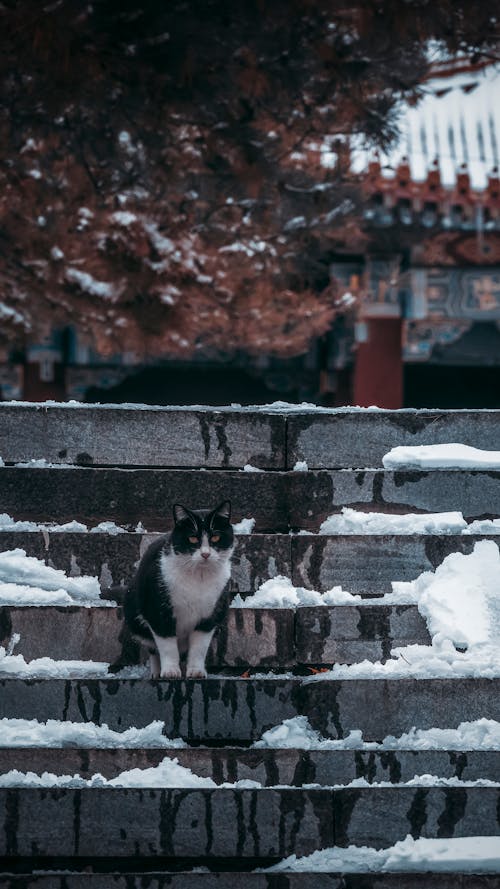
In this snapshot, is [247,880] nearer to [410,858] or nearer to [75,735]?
[410,858]

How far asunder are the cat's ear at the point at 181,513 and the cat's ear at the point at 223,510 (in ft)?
0.31

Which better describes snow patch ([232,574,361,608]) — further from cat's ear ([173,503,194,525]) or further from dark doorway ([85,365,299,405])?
dark doorway ([85,365,299,405])

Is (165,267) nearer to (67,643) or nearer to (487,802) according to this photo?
(67,643)

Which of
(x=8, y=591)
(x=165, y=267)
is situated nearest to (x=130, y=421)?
(x=8, y=591)

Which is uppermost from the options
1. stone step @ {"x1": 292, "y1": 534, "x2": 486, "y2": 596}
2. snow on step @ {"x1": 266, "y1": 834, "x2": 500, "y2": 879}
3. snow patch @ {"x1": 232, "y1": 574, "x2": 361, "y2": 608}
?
stone step @ {"x1": 292, "y1": 534, "x2": 486, "y2": 596}

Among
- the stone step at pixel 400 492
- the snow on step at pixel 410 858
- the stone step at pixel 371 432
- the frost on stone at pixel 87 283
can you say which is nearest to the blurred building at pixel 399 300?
the frost on stone at pixel 87 283

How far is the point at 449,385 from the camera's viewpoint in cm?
1611

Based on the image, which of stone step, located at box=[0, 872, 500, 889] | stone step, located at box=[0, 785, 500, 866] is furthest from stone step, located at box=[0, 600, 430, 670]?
stone step, located at box=[0, 872, 500, 889]

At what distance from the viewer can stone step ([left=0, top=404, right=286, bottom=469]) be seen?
223 inches

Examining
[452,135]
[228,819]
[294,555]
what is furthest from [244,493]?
[452,135]

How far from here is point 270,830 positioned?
4145mm

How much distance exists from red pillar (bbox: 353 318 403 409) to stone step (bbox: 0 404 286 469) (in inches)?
299

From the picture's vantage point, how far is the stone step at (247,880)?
3924mm

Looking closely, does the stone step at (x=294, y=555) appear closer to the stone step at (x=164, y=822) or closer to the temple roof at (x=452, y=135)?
the stone step at (x=164, y=822)
